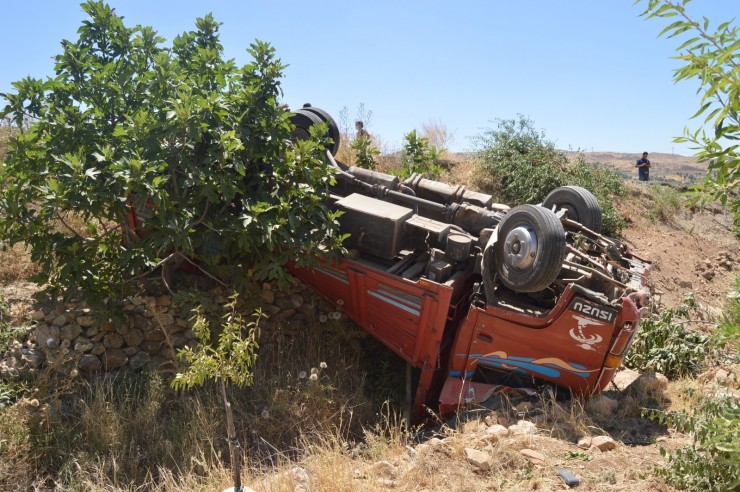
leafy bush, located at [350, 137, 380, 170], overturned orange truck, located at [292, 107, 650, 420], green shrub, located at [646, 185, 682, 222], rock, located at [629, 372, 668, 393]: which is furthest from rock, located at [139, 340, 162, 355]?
green shrub, located at [646, 185, 682, 222]

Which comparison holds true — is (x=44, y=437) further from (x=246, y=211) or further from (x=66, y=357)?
(x=246, y=211)

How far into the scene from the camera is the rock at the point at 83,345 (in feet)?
19.2

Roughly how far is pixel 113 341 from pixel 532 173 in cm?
891

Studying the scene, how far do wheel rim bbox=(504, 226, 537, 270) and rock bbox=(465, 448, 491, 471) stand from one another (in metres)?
1.69

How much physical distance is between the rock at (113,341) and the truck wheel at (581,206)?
4.88m

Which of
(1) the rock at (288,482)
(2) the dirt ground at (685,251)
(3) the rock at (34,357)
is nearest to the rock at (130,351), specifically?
(3) the rock at (34,357)

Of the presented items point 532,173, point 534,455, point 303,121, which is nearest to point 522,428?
point 534,455

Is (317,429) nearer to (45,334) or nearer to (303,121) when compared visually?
(45,334)

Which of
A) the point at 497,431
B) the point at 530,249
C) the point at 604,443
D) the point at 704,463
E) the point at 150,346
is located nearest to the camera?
the point at 704,463

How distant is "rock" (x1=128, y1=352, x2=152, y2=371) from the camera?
19.9 ft

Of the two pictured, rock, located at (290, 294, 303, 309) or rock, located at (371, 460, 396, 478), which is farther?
rock, located at (290, 294, 303, 309)

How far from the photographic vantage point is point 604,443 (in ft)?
15.3

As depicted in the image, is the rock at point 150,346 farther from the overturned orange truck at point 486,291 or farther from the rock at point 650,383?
the rock at point 650,383

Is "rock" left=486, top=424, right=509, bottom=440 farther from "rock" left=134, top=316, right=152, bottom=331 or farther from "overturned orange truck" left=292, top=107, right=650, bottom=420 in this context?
"rock" left=134, top=316, right=152, bottom=331
